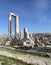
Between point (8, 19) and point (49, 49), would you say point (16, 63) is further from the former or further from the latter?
point (8, 19)

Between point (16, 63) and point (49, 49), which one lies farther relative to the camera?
point (49, 49)

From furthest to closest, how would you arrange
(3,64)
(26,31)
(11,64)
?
(26,31) < (11,64) < (3,64)

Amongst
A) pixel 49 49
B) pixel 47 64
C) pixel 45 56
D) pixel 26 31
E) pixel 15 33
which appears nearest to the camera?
pixel 47 64

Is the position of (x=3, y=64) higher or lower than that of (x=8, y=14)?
lower

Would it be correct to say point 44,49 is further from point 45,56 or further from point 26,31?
point 26,31

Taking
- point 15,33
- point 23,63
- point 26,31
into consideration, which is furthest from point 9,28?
point 23,63

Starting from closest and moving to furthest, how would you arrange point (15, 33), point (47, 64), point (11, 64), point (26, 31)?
point (11, 64), point (47, 64), point (26, 31), point (15, 33)

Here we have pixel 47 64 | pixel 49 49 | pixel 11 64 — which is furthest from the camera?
pixel 49 49

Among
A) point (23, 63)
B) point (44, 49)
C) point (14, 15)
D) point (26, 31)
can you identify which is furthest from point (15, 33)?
point (23, 63)

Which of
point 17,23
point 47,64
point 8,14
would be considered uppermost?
point 8,14
